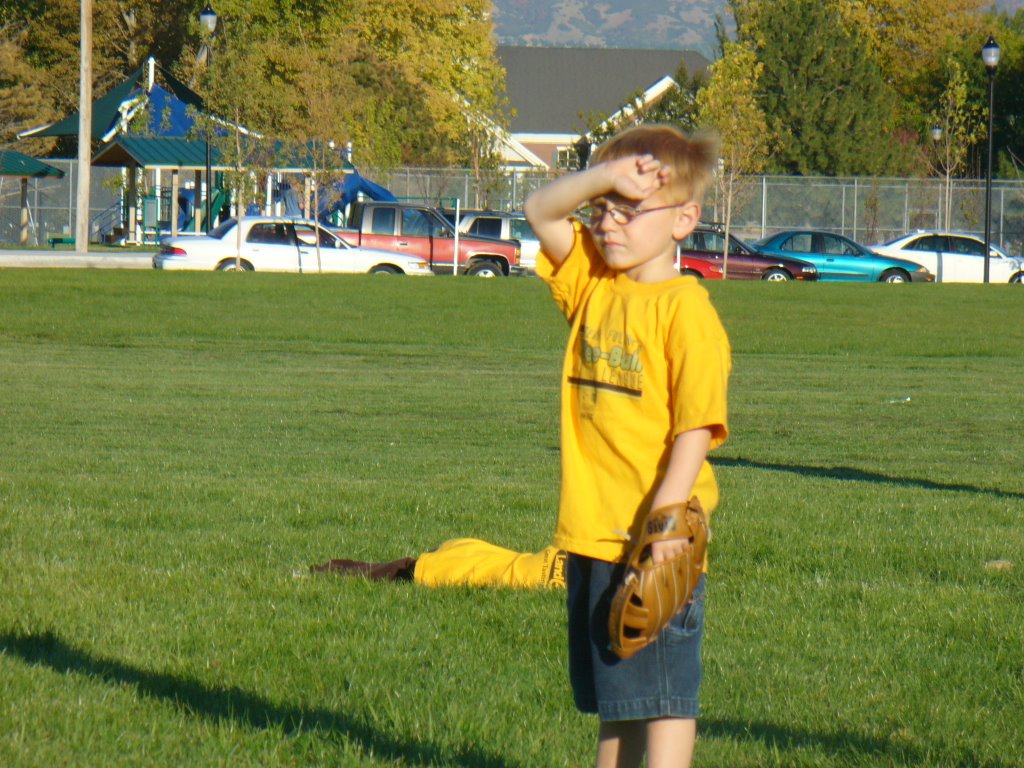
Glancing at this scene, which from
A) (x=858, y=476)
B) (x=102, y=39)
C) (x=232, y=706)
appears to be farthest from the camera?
(x=102, y=39)

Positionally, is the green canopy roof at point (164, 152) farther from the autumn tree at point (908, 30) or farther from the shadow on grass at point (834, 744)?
the autumn tree at point (908, 30)

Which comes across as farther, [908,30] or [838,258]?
[908,30]

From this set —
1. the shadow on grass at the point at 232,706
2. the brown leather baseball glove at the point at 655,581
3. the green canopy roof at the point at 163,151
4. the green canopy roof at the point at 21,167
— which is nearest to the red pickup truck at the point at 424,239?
the green canopy roof at the point at 163,151

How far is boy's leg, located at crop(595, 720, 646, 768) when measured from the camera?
326cm

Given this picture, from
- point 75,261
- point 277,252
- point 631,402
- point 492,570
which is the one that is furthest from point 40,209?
point 631,402

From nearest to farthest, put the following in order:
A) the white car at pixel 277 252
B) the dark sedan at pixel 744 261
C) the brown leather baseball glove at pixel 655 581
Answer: the brown leather baseball glove at pixel 655 581, the white car at pixel 277 252, the dark sedan at pixel 744 261

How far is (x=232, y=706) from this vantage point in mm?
4117

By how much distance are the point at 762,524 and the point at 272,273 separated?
22433mm

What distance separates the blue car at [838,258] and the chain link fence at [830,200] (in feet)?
26.6

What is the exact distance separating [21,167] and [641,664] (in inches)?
1638

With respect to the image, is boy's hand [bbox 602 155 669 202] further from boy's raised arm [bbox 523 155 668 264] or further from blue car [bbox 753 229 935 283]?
blue car [bbox 753 229 935 283]

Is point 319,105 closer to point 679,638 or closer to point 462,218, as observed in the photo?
point 462,218

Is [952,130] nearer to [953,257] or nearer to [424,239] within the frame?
[953,257]

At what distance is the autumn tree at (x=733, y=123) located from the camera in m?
37.6
